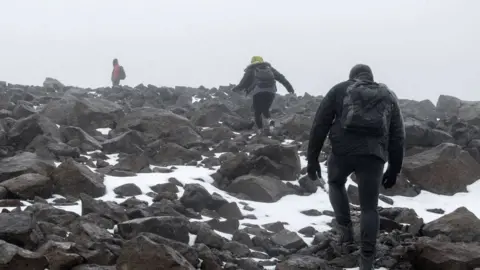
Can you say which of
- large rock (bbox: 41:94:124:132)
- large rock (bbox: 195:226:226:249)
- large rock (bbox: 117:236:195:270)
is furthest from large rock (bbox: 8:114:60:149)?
large rock (bbox: 117:236:195:270)

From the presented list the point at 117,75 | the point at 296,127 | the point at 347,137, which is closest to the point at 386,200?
the point at 347,137

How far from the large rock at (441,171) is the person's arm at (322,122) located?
4846 millimetres

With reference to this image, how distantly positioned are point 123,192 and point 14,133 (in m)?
3.94

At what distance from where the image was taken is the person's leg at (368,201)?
19.0 feet

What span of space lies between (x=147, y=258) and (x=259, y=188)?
3996mm

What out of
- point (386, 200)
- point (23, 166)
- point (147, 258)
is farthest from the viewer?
point (386, 200)

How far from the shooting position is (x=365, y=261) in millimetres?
5797

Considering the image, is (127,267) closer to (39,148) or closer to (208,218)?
(208,218)

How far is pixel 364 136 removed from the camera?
5785 mm

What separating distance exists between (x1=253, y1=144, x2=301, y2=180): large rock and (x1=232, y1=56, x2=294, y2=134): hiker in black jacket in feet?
9.29

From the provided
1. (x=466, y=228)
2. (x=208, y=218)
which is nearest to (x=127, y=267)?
(x=208, y=218)

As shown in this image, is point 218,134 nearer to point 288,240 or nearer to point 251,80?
point 251,80

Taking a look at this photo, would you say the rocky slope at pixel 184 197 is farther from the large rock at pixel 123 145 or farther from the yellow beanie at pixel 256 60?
the yellow beanie at pixel 256 60

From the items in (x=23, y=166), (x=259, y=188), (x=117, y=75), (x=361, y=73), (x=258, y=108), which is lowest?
(x=259, y=188)
